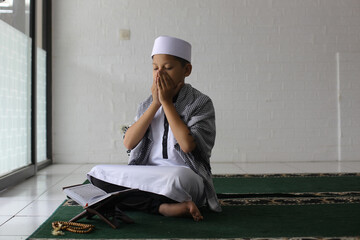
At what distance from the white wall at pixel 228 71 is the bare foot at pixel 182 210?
2897mm

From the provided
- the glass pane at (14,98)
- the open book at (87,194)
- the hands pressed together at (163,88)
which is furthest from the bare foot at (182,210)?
the glass pane at (14,98)

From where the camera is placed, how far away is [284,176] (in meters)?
3.62

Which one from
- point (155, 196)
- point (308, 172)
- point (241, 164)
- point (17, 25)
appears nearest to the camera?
point (155, 196)

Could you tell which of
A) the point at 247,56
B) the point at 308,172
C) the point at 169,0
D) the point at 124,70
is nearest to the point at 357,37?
the point at 247,56

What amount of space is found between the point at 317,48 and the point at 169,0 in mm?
1971

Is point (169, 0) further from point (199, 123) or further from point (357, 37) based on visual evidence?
point (199, 123)

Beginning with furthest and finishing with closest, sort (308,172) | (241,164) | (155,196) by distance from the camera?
(241,164), (308,172), (155,196)

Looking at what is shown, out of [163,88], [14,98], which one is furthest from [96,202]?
[14,98]

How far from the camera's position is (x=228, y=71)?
4.85 metres

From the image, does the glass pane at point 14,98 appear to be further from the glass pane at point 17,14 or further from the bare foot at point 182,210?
the bare foot at point 182,210

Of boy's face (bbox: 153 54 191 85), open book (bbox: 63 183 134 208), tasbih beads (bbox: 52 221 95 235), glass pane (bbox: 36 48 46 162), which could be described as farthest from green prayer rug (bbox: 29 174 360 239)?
glass pane (bbox: 36 48 46 162)

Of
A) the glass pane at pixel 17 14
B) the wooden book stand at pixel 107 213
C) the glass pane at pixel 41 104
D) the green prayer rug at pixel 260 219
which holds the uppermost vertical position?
the glass pane at pixel 17 14

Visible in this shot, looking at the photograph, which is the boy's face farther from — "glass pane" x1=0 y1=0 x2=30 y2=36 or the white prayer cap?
"glass pane" x1=0 y1=0 x2=30 y2=36

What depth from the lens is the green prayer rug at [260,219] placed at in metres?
1.74
